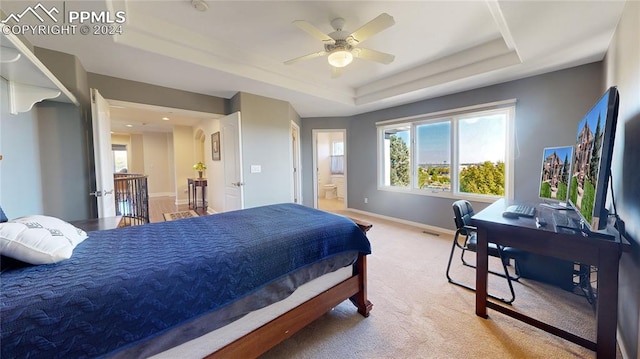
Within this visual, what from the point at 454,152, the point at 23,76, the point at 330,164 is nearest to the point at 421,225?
the point at 454,152

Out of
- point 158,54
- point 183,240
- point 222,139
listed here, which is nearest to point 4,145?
point 158,54

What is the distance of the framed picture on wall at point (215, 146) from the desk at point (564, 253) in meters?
4.47

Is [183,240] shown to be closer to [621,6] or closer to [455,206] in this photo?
[455,206]

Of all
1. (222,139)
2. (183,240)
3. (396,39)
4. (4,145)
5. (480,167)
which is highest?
(396,39)

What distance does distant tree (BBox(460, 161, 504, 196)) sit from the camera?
3576 mm

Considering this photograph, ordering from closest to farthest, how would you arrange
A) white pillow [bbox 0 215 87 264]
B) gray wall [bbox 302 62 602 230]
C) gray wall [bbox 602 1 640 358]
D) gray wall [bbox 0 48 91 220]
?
white pillow [bbox 0 215 87 264]
gray wall [bbox 602 1 640 358]
gray wall [bbox 0 48 91 220]
gray wall [bbox 302 62 602 230]

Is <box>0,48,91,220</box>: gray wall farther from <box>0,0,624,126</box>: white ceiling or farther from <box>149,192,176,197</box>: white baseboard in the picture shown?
<box>149,192,176,197</box>: white baseboard

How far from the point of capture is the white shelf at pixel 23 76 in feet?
4.08

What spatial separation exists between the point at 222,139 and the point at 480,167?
4.23 meters

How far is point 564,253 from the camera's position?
1521 mm

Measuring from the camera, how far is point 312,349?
159 cm

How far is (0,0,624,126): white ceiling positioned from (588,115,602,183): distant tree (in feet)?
3.58

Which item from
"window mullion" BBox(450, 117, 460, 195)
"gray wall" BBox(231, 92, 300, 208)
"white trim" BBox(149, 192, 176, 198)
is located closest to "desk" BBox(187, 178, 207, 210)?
"white trim" BBox(149, 192, 176, 198)

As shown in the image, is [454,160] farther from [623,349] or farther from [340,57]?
[623,349]
